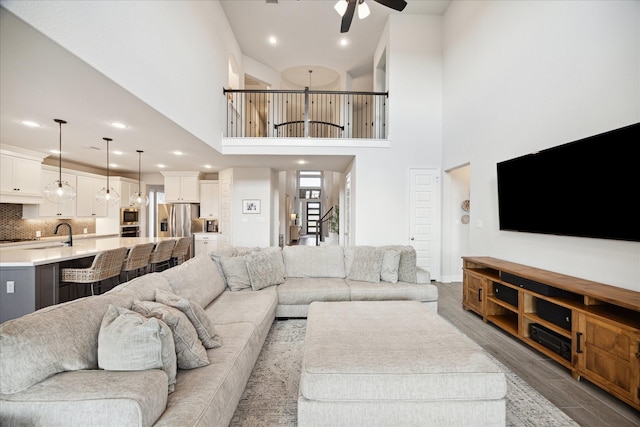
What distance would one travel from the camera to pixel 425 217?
558 cm

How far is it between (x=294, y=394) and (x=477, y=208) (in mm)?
3757

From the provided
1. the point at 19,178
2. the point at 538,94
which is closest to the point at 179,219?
the point at 19,178

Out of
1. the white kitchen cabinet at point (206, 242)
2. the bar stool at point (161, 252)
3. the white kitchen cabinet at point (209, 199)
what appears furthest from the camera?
the white kitchen cabinet at point (209, 199)

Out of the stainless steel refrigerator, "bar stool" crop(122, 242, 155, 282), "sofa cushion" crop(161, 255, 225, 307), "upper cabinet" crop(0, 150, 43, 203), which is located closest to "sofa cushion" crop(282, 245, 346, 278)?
"sofa cushion" crop(161, 255, 225, 307)

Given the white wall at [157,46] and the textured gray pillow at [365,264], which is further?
the textured gray pillow at [365,264]

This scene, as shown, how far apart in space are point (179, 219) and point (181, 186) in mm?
896

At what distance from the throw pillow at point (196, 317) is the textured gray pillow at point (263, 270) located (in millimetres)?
1440

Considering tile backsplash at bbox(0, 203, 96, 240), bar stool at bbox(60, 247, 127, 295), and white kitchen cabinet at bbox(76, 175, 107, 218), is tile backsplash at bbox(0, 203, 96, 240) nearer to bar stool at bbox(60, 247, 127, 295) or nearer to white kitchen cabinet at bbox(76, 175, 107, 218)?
white kitchen cabinet at bbox(76, 175, 107, 218)

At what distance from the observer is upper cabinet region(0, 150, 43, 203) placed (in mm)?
4664

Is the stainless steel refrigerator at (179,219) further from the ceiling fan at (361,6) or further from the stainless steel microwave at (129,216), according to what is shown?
the ceiling fan at (361,6)

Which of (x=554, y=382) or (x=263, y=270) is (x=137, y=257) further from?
(x=554, y=382)

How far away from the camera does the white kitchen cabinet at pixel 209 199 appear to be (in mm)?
7727

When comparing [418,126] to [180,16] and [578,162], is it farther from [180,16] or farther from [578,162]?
[180,16]

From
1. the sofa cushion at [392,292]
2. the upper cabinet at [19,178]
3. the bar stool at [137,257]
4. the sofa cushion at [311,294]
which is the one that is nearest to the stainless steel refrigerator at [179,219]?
the upper cabinet at [19,178]
